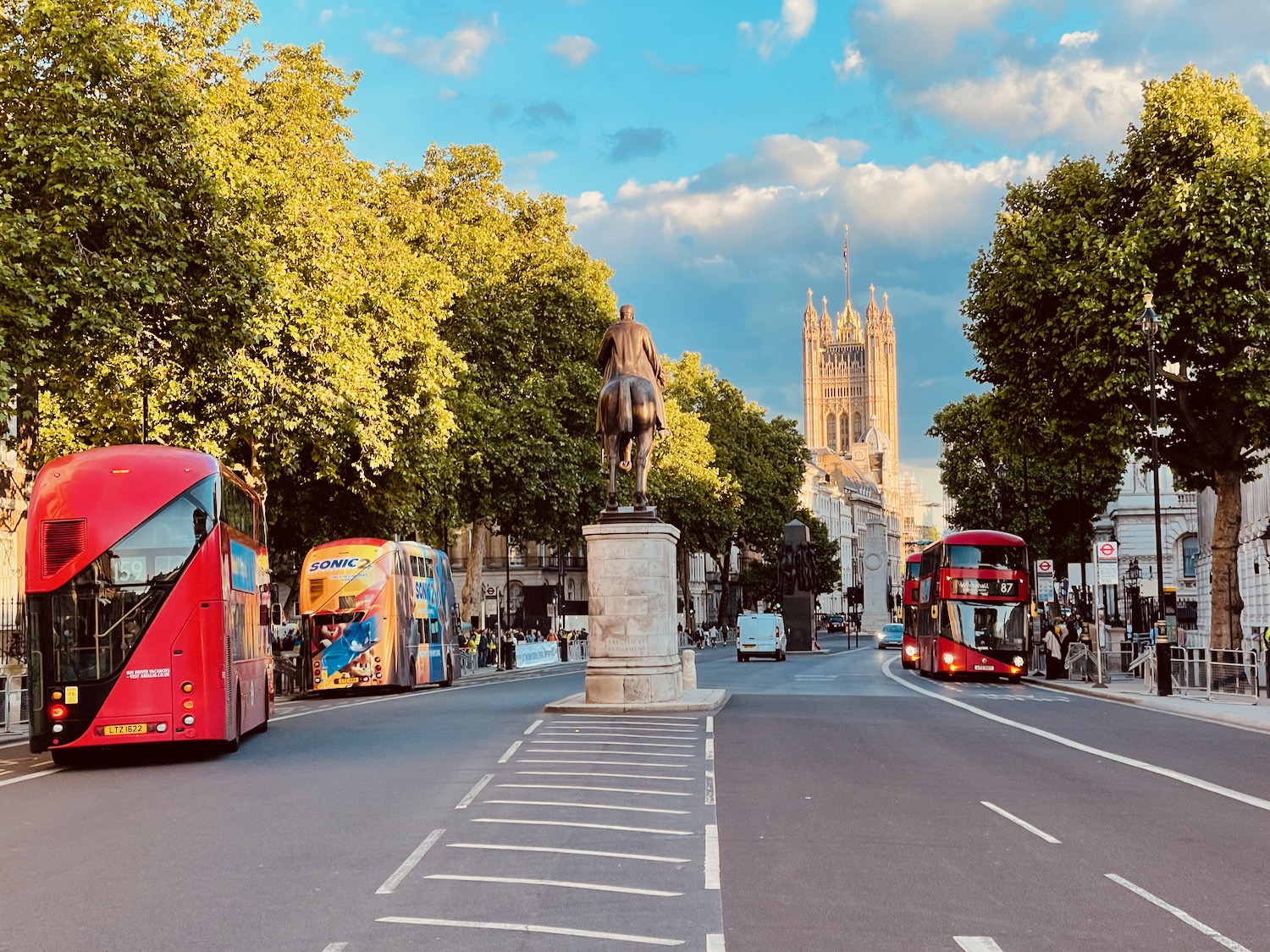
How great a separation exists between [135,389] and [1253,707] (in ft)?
72.3

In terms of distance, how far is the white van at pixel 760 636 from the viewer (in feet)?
197

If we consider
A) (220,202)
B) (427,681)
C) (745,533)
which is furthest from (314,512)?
(745,533)

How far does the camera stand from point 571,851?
10719mm

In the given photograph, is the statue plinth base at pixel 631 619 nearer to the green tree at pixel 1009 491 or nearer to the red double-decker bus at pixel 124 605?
the red double-decker bus at pixel 124 605

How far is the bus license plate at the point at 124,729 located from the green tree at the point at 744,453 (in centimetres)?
7533

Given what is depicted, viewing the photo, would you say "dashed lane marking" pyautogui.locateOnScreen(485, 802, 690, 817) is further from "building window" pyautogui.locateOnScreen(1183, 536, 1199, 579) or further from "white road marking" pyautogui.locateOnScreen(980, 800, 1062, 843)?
"building window" pyautogui.locateOnScreen(1183, 536, 1199, 579)

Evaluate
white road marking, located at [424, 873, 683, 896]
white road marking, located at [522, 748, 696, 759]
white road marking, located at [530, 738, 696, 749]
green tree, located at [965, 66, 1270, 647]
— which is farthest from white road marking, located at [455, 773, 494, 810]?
green tree, located at [965, 66, 1270, 647]

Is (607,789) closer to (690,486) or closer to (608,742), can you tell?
(608,742)

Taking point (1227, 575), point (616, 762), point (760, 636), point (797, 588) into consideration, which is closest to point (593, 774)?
point (616, 762)

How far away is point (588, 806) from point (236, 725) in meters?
8.50

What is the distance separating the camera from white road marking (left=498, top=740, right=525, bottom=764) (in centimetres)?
1694

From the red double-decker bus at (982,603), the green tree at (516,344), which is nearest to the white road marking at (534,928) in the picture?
the red double-decker bus at (982,603)

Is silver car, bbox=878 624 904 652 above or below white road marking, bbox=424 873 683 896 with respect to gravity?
below

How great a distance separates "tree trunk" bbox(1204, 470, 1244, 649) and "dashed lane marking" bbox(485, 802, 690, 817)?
23.8 m
